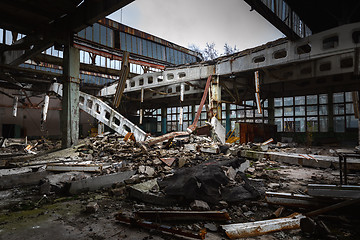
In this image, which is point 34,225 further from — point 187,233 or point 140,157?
point 140,157

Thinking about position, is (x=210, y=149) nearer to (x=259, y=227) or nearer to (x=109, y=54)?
(x=259, y=227)

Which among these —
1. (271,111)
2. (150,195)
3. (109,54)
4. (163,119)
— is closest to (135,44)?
(109,54)

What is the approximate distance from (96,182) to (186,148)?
433 cm

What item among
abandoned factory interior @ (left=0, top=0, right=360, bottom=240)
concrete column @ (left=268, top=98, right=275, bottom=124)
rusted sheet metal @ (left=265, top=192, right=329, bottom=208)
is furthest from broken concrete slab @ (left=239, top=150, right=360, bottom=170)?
concrete column @ (left=268, top=98, right=275, bottom=124)

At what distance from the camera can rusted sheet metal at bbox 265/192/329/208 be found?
2479mm

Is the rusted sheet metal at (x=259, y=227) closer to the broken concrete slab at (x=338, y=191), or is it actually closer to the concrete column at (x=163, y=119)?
the broken concrete slab at (x=338, y=191)

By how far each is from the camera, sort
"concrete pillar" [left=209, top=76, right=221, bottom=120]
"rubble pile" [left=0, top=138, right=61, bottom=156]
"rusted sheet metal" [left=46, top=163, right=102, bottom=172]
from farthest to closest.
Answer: "concrete pillar" [left=209, top=76, right=221, bottom=120]
"rubble pile" [left=0, top=138, right=61, bottom=156]
"rusted sheet metal" [left=46, top=163, right=102, bottom=172]

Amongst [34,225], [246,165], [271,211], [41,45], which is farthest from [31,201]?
[41,45]

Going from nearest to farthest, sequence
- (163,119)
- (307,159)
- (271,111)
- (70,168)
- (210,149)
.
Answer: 1. (70,168)
2. (307,159)
3. (210,149)
4. (271,111)
5. (163,119)

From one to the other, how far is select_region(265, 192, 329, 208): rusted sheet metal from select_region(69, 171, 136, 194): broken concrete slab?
2.76 m

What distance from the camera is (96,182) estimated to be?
3.55 metres

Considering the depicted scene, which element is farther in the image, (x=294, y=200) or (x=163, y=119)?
(x=163, y=119)

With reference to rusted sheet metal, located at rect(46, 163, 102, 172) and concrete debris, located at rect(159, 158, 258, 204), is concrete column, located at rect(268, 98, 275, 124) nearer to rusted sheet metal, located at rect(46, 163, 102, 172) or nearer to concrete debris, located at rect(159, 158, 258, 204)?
concrete debris, located at rect(159, 158, 258, 204)

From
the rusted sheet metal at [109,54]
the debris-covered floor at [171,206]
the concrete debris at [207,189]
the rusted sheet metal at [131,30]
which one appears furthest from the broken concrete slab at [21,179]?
the rusted sheet metal at [131,30]
